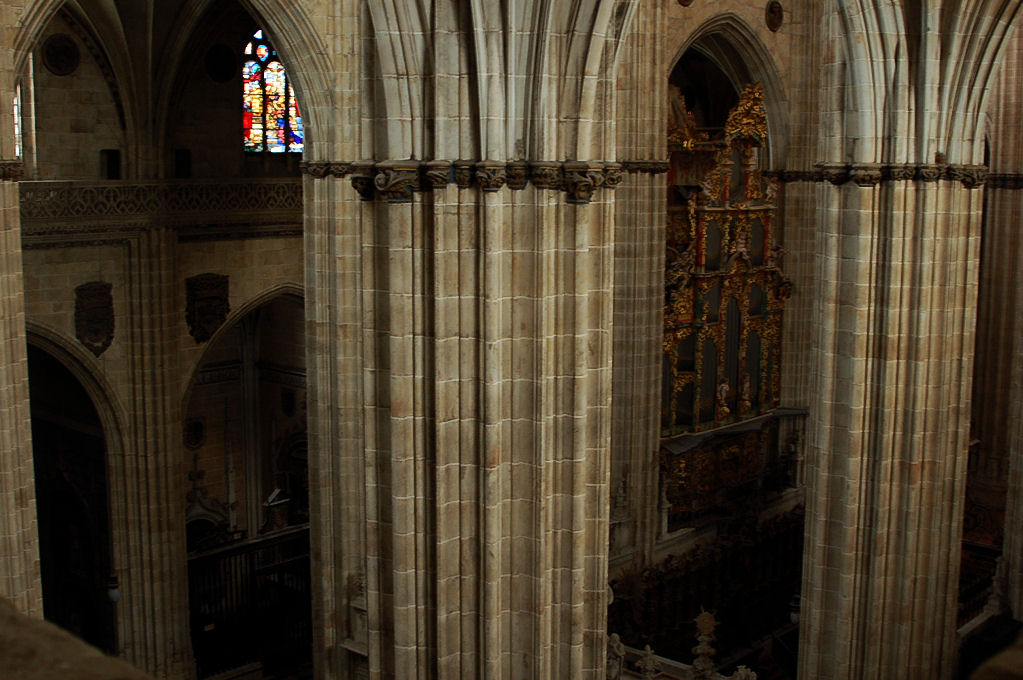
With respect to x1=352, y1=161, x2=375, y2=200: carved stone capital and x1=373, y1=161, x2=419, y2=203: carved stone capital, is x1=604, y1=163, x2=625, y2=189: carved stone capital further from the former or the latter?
x1=352, y1=161, x2=375, y2=200: carved stone capital

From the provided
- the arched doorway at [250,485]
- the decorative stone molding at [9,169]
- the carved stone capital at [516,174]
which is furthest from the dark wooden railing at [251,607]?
the carved stone capital at [516,174]

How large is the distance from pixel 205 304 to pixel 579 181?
9862 millimetres

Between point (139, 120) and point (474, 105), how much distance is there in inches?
371

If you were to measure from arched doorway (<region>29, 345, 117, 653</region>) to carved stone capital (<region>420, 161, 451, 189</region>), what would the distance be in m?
11.1

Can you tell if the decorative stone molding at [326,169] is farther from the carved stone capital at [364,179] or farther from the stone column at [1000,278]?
the stone column at [1000,278]

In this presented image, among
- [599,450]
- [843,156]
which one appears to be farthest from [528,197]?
[843,156]

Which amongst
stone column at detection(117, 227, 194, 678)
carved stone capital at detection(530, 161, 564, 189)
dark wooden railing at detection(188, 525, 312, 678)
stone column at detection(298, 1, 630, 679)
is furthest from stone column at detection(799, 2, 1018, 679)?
stone column at detection(117, 227, 194, 678)

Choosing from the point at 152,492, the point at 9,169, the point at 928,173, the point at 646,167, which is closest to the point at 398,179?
the point at 9,169

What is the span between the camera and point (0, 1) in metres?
9.78

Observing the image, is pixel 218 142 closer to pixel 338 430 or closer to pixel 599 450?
pixel 338 430

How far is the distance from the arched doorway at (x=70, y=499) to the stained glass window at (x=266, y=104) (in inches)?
170

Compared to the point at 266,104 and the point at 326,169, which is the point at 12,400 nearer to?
the point at 326,169

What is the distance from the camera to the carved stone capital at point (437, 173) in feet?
20.6

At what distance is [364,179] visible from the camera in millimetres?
6473
